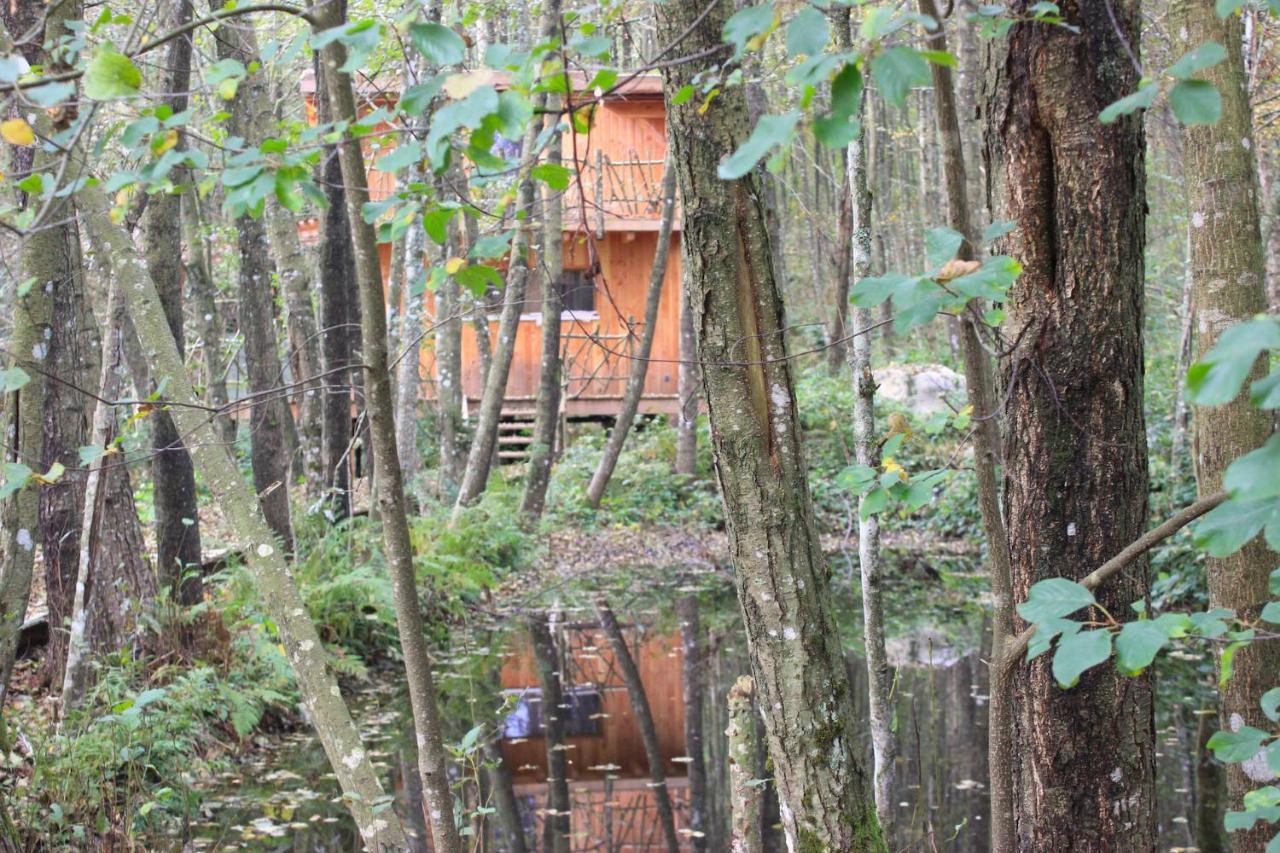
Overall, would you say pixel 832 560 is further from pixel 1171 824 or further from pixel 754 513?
pixel 754 513

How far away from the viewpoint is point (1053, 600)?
6.75ft

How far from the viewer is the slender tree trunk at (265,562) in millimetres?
3955

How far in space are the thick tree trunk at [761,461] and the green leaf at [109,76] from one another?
162cm

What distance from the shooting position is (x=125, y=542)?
763 centimetres

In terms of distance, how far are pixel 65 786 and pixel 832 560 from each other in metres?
11.1

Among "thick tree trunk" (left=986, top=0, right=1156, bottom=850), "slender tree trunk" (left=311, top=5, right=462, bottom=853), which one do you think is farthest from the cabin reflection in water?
"thick tree trunk" (left=986, top=0, right=1156, bottom=850)

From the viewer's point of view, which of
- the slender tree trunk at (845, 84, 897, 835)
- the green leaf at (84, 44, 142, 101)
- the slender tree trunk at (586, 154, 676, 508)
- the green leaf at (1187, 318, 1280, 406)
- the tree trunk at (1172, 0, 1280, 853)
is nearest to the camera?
the green leaf at (1187, 318, 1280, 406)

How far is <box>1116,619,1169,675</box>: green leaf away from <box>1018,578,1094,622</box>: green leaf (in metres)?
0.10

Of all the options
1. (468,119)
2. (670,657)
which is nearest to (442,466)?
(670,657)

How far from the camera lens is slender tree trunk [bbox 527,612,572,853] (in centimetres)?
684

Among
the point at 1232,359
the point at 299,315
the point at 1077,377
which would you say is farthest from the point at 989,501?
the point at 299,315

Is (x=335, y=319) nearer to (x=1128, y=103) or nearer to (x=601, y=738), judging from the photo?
(x=601, y=738)

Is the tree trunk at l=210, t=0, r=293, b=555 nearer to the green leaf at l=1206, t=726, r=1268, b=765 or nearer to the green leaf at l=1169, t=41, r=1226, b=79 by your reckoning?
the green leaf at l=1206, t=726, r=1268, b=765

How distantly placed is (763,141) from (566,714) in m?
8.05
